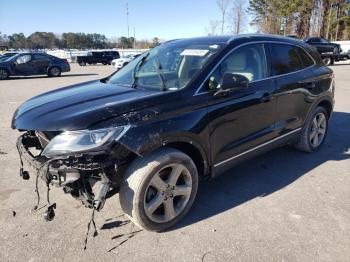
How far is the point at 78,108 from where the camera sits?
290cm

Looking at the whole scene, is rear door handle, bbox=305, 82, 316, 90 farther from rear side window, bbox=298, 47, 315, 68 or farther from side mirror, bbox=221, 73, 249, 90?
side mirror, bbox=221, 73, 249, 90

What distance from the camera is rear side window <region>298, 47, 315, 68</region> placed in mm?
4852

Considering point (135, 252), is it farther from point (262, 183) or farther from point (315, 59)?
point (315, 59)

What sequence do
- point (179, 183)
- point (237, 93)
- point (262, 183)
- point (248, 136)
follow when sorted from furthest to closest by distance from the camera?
point (262, 183), point (248, 136), point (237, 93), point (179, 183)

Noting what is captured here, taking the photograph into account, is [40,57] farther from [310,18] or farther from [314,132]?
[310,18]

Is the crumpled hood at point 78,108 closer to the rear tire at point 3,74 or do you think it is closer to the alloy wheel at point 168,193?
the alloy wheel at point 168,193

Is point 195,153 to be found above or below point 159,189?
above

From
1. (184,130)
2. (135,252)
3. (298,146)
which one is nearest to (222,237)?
(135,252)

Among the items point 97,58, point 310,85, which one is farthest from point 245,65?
point 97,58

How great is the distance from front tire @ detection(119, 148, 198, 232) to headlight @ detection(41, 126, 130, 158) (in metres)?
0.37

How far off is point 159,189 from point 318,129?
3.39 meters

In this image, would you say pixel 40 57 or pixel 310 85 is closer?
pixel 310 85

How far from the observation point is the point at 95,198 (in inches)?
105

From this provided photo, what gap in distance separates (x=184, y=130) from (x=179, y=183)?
0.60 m
